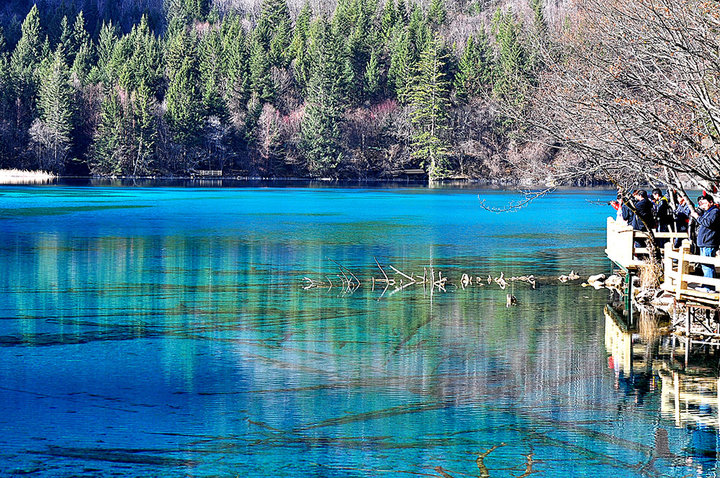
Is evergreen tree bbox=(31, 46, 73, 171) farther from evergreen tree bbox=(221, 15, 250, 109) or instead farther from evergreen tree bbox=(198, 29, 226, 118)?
evergreen tree bbox=(221, 15, 250, 109)

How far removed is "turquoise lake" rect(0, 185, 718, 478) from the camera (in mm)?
10430

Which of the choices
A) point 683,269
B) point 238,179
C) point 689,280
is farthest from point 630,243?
point 238,179

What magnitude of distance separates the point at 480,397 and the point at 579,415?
1.33 meters

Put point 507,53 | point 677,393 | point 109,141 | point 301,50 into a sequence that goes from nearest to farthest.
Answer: point 677,393 < point 109,141 < point 507,53 < point 301,50

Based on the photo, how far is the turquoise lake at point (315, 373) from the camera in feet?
34.2

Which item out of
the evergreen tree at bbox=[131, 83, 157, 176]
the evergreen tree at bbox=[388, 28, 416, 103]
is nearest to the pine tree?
the evergreen tree at bbox=[131, 83, 157, 176]

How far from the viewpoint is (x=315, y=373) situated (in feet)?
45.4

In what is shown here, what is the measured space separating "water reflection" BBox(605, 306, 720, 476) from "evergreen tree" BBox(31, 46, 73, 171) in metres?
92.2

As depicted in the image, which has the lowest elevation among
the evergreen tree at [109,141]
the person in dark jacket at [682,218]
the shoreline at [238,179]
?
the person in dark jacket at [682,218]

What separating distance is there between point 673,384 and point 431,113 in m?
91.5

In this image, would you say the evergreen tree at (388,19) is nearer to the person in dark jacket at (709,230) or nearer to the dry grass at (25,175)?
the dry grass at (25,175)

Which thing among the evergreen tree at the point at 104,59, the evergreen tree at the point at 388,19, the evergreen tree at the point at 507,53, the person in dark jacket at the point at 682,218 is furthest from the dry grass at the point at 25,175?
the person in dark jacket at the point at 682,218

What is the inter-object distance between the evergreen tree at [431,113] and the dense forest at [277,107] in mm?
157

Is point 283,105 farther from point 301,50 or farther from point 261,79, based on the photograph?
point 301,50
